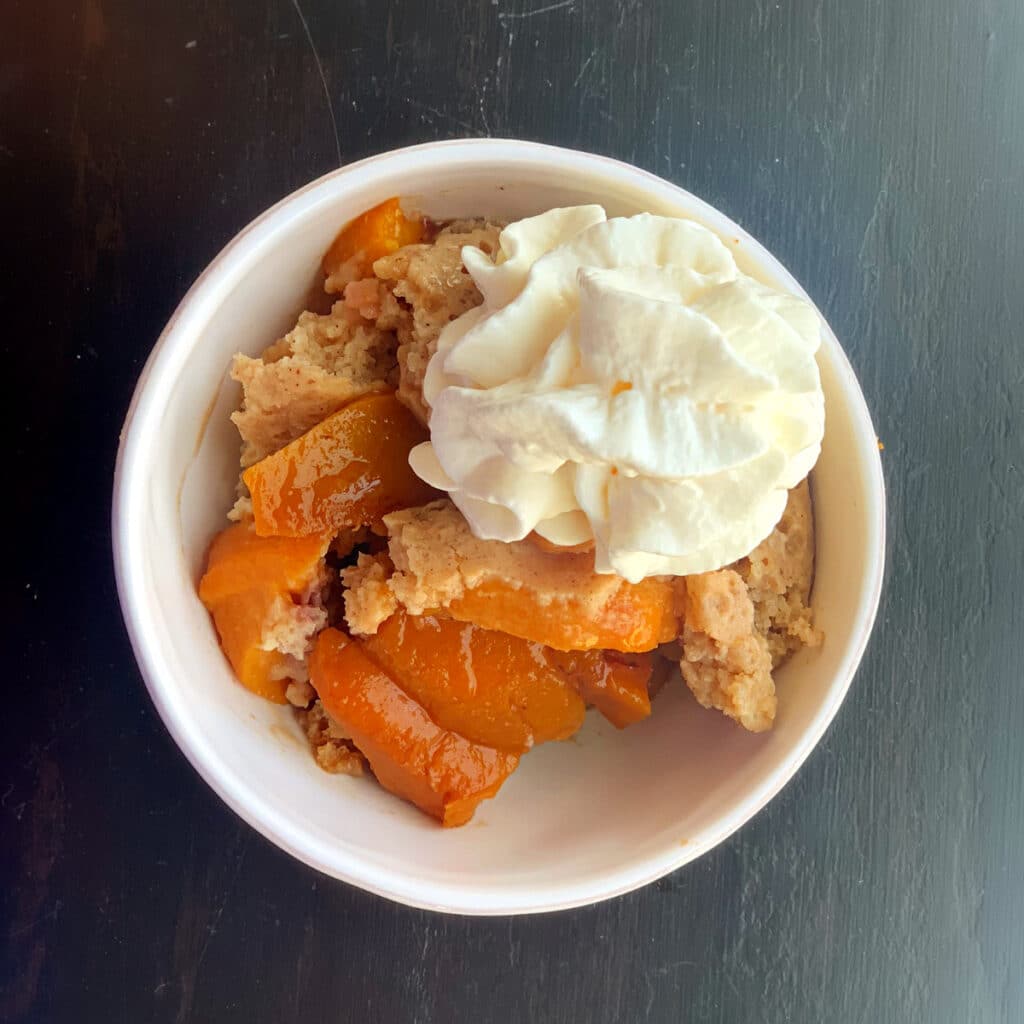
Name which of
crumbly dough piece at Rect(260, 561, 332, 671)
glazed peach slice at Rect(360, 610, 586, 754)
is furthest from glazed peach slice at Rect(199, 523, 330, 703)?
glazed peach slice at Rect(360, 610, 586, 754)

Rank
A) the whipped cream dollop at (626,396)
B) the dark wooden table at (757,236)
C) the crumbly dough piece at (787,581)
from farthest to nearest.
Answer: the dark wooden table at (757,236), the crumbly dough piece at (787,581), the whipped cream dollop at (626,396)

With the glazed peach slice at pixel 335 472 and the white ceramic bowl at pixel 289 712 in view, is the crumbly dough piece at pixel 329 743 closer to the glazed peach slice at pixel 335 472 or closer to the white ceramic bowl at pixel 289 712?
the white ceramic bowl at pixel 289 712

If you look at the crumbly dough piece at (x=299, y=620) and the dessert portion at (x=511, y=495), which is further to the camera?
the crumbly dough piece at (x=299, y=620)

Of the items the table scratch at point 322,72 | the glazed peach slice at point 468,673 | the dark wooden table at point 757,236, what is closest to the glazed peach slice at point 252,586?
the glazed peach slice at point 468,673

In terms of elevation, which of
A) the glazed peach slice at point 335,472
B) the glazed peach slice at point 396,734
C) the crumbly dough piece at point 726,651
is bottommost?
the glazed peach slice at point 396,734

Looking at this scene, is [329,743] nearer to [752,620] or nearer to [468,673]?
[468,673]

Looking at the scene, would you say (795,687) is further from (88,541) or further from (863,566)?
(88,541)

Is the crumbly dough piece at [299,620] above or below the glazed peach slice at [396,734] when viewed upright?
above
